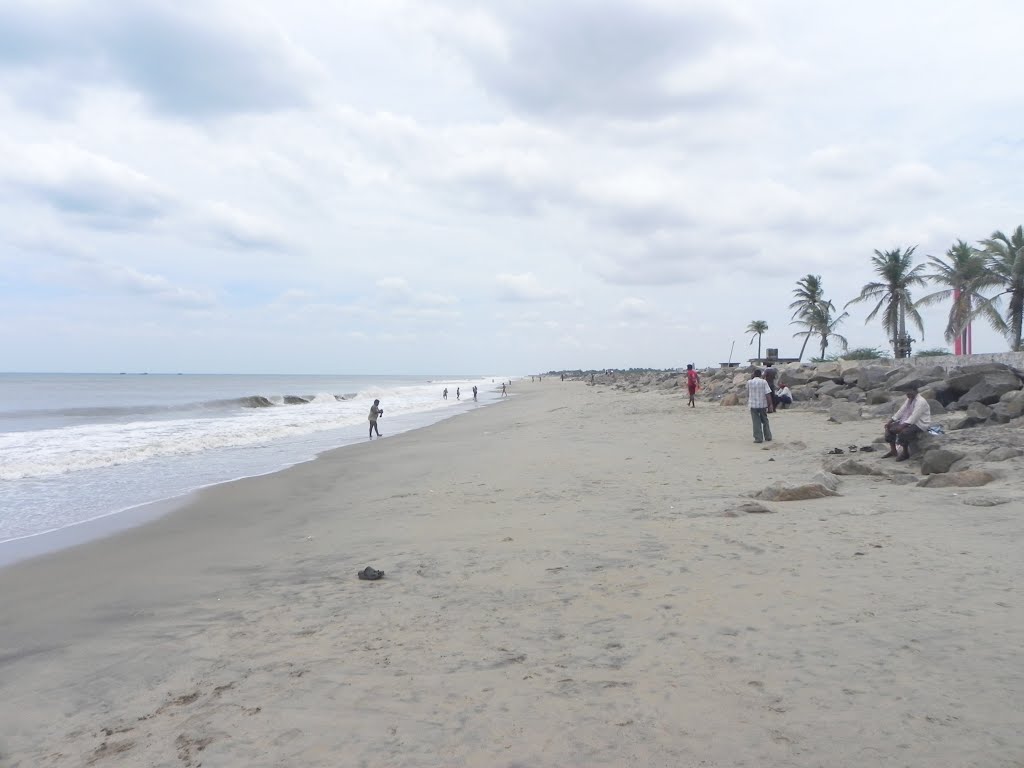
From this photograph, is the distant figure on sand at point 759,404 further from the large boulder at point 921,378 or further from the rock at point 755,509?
the rock at point 755,509

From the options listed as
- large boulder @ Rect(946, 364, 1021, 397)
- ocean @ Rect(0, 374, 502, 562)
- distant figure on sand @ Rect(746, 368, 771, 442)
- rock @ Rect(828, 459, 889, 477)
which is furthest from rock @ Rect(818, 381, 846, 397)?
ocean @ Rect(0, 374, 502, 562)

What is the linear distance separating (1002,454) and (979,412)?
15.6ft

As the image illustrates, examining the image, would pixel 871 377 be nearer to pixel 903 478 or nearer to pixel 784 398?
pixel 784 398

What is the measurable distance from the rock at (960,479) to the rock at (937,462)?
565mm

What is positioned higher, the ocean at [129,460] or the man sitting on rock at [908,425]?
the man sitting on rock at [908,425]

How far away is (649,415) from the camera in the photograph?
74.8 ft

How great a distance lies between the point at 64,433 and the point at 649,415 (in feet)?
72.6

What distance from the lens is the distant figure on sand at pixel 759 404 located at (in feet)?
43.4

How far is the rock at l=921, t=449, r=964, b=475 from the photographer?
8539 millimetres

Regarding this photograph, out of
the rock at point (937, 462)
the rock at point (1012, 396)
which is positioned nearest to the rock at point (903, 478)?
the rock at point (937, 462)

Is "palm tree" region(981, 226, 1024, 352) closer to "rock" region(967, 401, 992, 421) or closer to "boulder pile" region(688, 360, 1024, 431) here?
"boulder pile" region(688, 360, 1024, 431)

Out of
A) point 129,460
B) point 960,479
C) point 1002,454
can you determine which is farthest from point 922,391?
point 129,460

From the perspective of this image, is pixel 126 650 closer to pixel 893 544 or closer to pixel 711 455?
pixel 893 544

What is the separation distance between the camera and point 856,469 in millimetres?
9078
